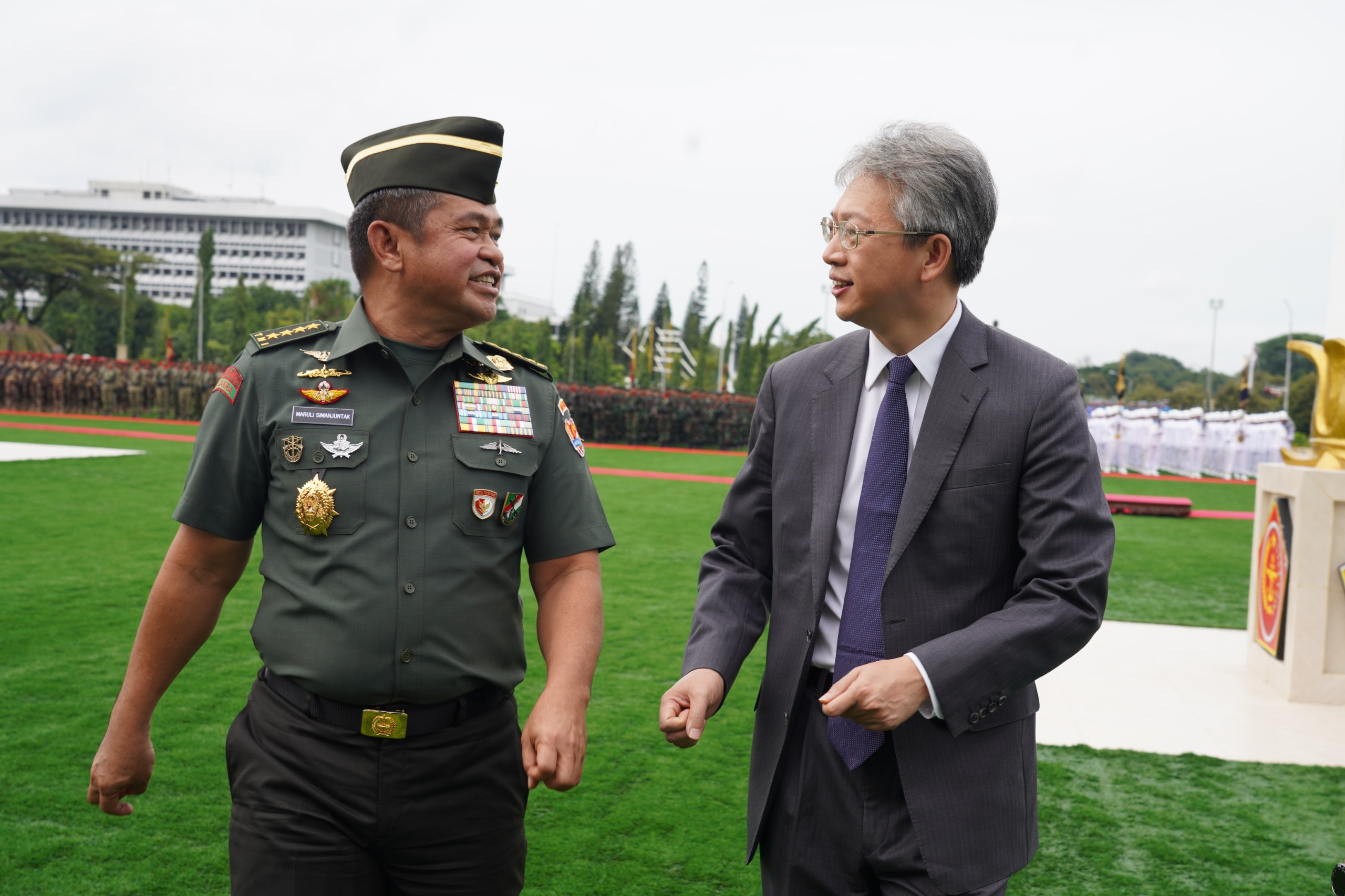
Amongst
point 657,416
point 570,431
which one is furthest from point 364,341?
point 657,416

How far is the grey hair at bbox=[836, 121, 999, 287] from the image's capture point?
175cm

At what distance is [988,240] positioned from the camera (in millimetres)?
1852

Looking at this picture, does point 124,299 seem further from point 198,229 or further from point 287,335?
point 287,335

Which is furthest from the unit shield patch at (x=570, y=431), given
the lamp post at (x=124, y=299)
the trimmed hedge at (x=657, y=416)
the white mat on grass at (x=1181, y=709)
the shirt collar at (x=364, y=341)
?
the lamp post at (x=124, y=299)

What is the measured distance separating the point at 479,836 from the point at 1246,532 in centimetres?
1321

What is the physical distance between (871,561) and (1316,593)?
16.5 ft

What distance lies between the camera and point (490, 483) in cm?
191

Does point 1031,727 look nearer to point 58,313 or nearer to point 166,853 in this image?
point 166,853

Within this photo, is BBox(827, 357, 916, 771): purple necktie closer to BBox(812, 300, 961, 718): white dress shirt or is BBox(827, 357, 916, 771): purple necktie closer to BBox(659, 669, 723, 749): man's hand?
BBox(812, 300, 961, 718): white dress shirt

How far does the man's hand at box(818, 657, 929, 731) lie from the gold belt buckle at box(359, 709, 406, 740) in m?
0.73

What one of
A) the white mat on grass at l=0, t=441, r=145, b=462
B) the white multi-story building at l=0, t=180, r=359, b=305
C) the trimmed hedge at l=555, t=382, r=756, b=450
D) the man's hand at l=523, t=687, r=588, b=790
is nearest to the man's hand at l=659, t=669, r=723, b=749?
the man's hand at l=523, t=687, r=588, b=790

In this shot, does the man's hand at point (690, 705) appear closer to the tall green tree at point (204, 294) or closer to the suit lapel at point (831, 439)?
the suit lapel at point (831, 439)

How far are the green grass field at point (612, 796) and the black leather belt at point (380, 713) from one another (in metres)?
1.72

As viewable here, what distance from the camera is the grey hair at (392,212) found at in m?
1.90
